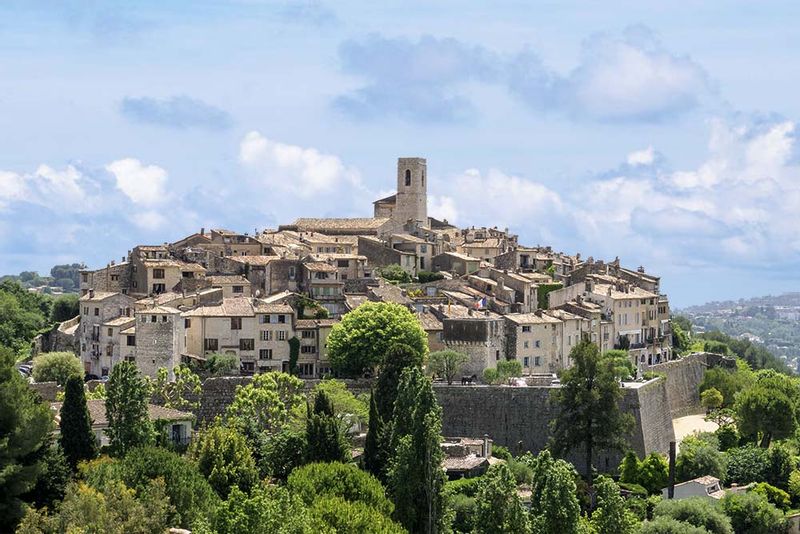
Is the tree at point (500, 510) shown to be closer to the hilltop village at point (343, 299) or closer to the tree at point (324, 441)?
the tree at point (324, 441)

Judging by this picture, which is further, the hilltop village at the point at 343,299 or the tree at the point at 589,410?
the hilltop village at the point at 343,299

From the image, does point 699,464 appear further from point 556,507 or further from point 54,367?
point 54,367

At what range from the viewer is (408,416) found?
5947 centimetres

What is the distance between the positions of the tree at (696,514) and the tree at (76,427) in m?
21.9

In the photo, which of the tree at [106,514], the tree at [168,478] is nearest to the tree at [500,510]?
the tree at [168,478]

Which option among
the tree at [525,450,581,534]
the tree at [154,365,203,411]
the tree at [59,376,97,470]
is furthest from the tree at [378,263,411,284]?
the tree at [525,450,581,534]

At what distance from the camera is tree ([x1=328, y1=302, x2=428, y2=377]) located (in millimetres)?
79188

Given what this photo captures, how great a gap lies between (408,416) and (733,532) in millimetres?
15298

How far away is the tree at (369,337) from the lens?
79.2m

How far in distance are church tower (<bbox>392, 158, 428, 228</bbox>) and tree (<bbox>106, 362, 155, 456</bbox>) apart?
2224 inches

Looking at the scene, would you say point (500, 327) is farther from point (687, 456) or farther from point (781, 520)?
point (781, 520)

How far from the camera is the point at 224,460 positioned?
60.3 metres

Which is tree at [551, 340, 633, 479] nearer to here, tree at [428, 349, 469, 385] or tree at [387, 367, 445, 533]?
tree at [428, 349, 469, 385]

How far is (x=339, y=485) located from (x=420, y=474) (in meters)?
3.21
